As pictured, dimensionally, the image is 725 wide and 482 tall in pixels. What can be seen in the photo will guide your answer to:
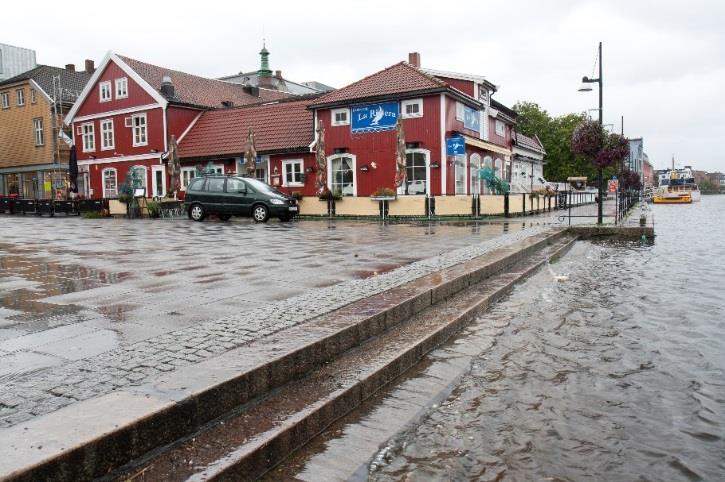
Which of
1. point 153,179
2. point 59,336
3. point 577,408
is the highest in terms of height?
point 153,179

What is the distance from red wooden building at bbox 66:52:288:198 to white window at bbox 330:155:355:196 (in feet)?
36.3

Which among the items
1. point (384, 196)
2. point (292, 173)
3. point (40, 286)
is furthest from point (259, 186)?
point (40, 286)

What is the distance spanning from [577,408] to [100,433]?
295 centimetres

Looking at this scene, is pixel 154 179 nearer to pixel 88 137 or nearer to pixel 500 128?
pixel 88 137

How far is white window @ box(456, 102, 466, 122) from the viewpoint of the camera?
27.9 m

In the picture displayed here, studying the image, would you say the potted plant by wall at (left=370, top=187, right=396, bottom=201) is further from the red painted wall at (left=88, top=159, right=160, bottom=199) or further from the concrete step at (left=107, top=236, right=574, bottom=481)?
the concrete step at (left=107, top=236, right=574, bottom=481)

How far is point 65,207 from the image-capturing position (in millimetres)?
Answer: 31562

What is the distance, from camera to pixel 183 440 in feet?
9.74

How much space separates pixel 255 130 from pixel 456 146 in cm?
1282

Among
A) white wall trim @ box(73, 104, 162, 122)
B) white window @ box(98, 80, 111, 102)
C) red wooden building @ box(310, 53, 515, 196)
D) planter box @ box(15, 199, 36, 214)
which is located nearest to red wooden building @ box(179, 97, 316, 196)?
red wooden building @ box(310, 53, 515, 196)

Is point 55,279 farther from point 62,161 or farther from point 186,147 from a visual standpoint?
point 62,161

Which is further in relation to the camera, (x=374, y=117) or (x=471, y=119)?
(x=471, y=119)

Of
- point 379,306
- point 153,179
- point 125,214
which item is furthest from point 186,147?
point 379,306

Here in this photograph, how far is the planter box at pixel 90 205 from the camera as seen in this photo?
29.9 m
